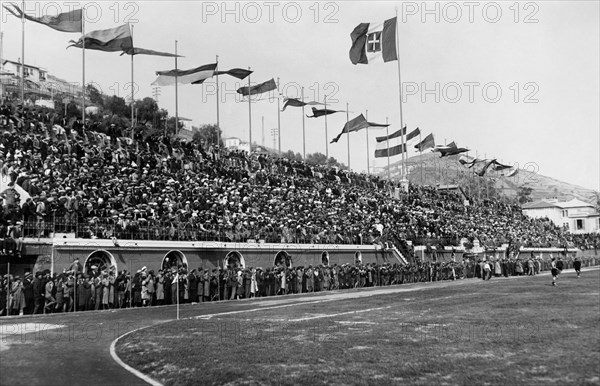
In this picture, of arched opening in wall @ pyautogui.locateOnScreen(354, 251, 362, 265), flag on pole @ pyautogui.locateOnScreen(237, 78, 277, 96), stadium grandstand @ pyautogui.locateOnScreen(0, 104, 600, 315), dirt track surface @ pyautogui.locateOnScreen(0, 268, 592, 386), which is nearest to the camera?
dirt track surface @ pyautogui.locateOnScreen(0, 268, 592, 386)

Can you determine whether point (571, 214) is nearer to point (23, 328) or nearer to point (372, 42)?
point (372, 42)

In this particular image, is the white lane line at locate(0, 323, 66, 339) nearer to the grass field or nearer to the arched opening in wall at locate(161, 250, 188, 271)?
the grass field

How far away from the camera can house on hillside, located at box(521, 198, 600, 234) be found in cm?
13838

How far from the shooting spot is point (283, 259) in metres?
41.8

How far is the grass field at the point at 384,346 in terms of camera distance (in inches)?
466

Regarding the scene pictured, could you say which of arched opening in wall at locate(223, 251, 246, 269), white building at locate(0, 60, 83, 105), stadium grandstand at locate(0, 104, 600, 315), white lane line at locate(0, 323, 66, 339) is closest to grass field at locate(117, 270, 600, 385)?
white lane line at locate(0, 323, 66, 339)

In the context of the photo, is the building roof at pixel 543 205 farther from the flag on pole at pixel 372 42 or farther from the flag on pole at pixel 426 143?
the flag on pole at pixel 372 42

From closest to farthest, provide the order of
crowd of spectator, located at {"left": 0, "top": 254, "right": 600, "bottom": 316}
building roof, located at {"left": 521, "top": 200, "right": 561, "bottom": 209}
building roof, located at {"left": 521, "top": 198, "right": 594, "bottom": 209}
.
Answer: crowd of spectator, located at {"left": 0, "top": 254, "right": 600, "bottom": 316} → building roof, located at {"left": 521, "top": 198, "right": 594, "bottom": 209} → building roof, located at {"left": 521, "top": 200, "right": 561, "bottom": 209}

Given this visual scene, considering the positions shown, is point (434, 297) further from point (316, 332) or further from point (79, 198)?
point (79, 198)

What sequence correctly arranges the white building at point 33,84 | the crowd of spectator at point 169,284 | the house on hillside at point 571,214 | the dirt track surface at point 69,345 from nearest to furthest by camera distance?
the dirt track surface at point 69,345 → the crowd of spectator at point 169,284 → the white building at point 33,84 → the house on hillside at point 571,214

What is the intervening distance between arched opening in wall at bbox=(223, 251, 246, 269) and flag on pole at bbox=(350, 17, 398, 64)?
856 inches

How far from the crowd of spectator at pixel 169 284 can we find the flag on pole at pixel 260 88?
21.3 metres

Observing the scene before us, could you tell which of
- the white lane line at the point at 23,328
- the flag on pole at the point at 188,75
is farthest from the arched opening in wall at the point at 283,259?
the white lane line at the point at 23,328

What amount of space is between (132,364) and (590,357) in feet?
33.7
